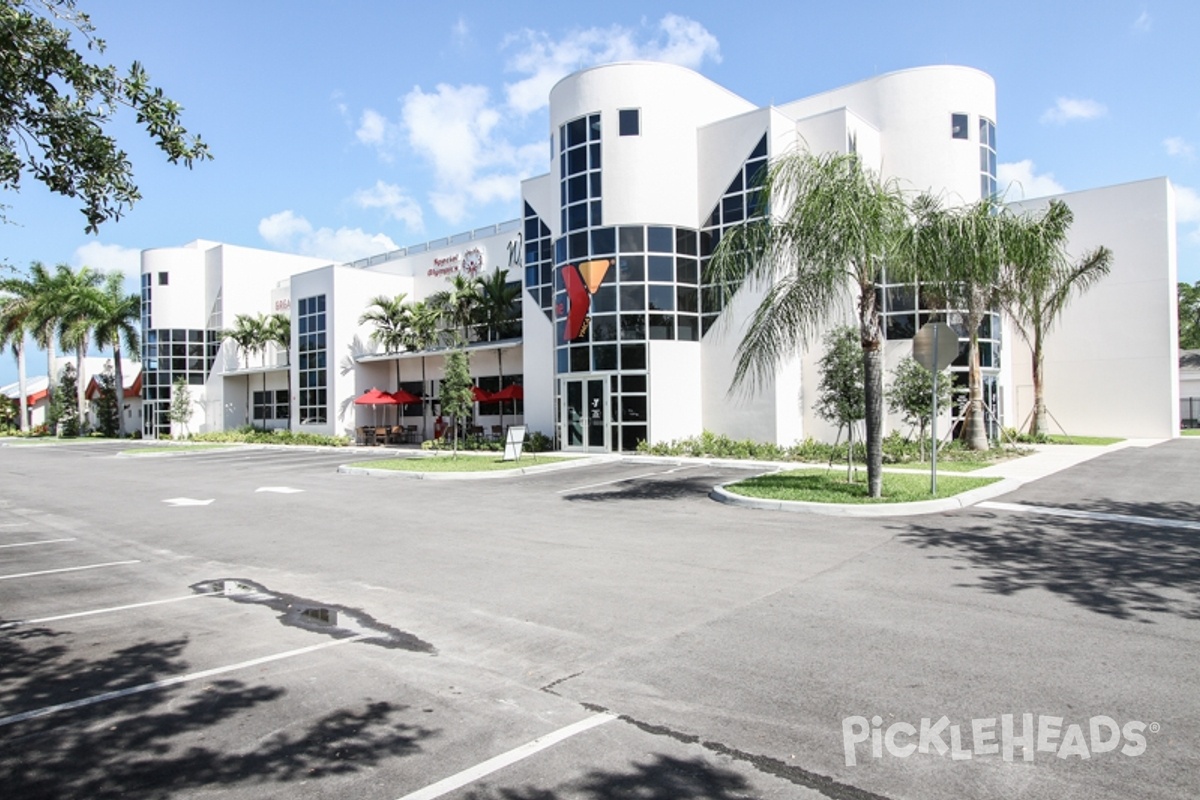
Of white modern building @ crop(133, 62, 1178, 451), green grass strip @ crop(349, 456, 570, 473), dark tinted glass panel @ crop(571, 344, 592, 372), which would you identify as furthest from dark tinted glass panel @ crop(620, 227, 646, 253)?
green grass strip @ crop(349, 456, 570, 473)

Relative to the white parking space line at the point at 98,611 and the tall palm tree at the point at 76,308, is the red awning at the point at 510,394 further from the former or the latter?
the tall palm tree at the point at 76,308

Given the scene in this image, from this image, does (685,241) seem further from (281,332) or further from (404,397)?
(281,332)

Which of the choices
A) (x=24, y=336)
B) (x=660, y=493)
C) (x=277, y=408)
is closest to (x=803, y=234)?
(x=660, y=493)

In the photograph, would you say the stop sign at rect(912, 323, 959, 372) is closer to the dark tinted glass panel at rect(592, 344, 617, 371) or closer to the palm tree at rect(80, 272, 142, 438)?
the dark tinted glass panel at rect(592, 344, 617, 371)

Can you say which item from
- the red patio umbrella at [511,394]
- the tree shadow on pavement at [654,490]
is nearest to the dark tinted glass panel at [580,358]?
the red patio umbrella at [511,394]

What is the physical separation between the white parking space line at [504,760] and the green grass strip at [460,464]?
1596cm

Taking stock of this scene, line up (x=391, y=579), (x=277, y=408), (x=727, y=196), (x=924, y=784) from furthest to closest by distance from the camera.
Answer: (x=277, y=408), (x=727, y=196), (x=391, y=579), (x=924, y=784)

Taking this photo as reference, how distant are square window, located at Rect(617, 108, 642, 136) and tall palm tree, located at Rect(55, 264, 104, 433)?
41.8 meters

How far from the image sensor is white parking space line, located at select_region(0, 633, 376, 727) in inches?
187

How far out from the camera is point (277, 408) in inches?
1812

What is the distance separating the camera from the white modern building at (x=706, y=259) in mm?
25734

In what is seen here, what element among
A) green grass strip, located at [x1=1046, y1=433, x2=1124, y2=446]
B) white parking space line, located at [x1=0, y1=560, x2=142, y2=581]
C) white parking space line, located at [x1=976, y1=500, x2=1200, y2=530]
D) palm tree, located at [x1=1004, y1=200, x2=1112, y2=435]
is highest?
palm tree, located at [x1=1004, y1=200, x2=1112, y2=435]

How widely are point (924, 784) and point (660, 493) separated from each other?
470 inches

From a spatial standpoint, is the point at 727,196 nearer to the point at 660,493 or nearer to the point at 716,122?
the point at 716,122
